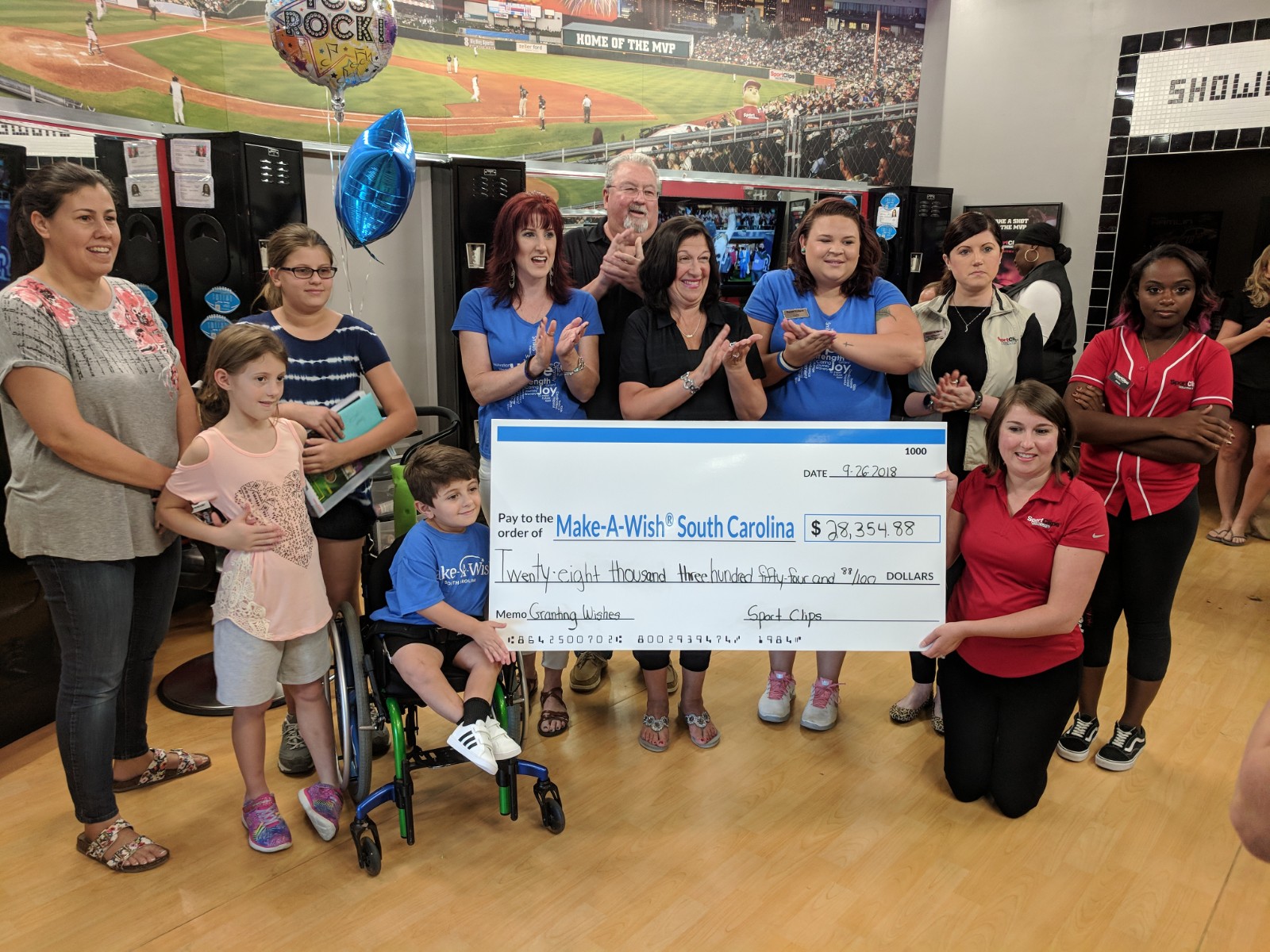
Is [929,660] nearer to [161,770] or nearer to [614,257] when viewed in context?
[614,257]

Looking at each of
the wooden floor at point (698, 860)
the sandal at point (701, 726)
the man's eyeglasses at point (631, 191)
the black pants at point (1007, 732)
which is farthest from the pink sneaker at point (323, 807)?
the man's eyeglasses at point (631, 191)

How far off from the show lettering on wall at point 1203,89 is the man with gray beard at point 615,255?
5058mm

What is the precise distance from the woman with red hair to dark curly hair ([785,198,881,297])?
66 cm

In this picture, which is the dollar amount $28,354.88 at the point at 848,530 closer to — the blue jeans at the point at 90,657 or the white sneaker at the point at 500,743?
the white sneaker at the point at 500,743

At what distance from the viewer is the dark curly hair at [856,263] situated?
2.67 m

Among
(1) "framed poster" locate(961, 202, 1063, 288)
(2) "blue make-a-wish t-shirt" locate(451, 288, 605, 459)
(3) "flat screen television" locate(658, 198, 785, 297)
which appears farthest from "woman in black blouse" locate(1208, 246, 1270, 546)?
(2) "blue make-a-wish t-shirt" locate(451, 288, 605, 459)

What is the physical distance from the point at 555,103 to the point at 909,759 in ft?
18.4

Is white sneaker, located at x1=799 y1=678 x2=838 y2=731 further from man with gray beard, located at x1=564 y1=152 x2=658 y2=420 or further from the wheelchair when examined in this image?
man with gray beard, located at x1=564 y1=152 x2=658 y2=420

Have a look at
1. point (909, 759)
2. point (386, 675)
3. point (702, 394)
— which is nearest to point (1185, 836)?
point (909, 759)

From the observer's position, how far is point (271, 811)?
2.32 m

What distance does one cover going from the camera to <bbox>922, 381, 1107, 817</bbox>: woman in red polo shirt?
2.36m

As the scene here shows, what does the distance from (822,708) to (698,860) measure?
85cm

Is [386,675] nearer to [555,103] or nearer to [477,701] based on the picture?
[477,701]

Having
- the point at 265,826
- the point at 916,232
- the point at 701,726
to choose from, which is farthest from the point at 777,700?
the point at 916,232
